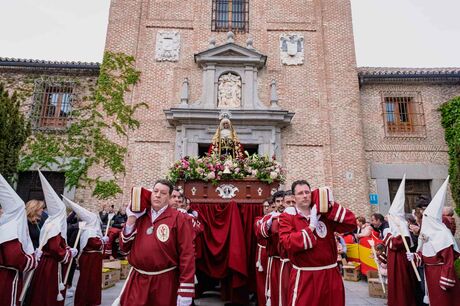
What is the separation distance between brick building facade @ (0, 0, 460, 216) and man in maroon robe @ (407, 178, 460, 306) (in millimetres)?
9277

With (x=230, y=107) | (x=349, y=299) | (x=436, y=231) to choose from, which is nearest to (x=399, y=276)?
(x=436, y=231)

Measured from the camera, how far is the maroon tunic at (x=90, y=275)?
5.79 metres

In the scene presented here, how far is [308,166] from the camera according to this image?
48.0ft

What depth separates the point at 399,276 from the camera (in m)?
5.73

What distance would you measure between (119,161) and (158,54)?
5541mm

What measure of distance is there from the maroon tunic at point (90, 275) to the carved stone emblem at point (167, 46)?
11.4 m

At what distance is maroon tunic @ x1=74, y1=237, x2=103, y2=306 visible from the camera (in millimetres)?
5785

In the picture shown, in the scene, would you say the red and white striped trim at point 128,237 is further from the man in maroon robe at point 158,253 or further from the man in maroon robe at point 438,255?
the man in maroon robe at point 438,255

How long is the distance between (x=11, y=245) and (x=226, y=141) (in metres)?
4.56

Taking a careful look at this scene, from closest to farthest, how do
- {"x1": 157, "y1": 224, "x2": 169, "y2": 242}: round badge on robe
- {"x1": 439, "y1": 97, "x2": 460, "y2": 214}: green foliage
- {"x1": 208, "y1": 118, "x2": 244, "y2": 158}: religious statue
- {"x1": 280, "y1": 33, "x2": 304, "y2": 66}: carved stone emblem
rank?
{"x1": 157, "y1": 224, "x2": 169, "y2": 242}: round badge on robe → {"x1": 208, "y1": 118, "x2": 244, "y2": 158}: religious statue → {"x1": 439, "y1": 97, "x2": 460, "y2": 214}: green foliage → {"x1": 280, "y1": 33, "x2": 304, "y2": 66}: carved stone emblem

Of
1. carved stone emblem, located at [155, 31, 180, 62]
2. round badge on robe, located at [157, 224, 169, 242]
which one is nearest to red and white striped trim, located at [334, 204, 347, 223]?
round badge on robe, located at [157, 224, 169, 242]

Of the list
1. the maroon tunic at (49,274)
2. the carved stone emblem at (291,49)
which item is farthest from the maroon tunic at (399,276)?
the carved stone emblem at (291,49)

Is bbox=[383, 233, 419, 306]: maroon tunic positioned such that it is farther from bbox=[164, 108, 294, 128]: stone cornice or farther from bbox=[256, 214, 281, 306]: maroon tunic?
bbox=[164, 108, 294, 128]: stone cornice

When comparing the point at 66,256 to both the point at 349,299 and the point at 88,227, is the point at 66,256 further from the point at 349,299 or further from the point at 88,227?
the point at 349,299
